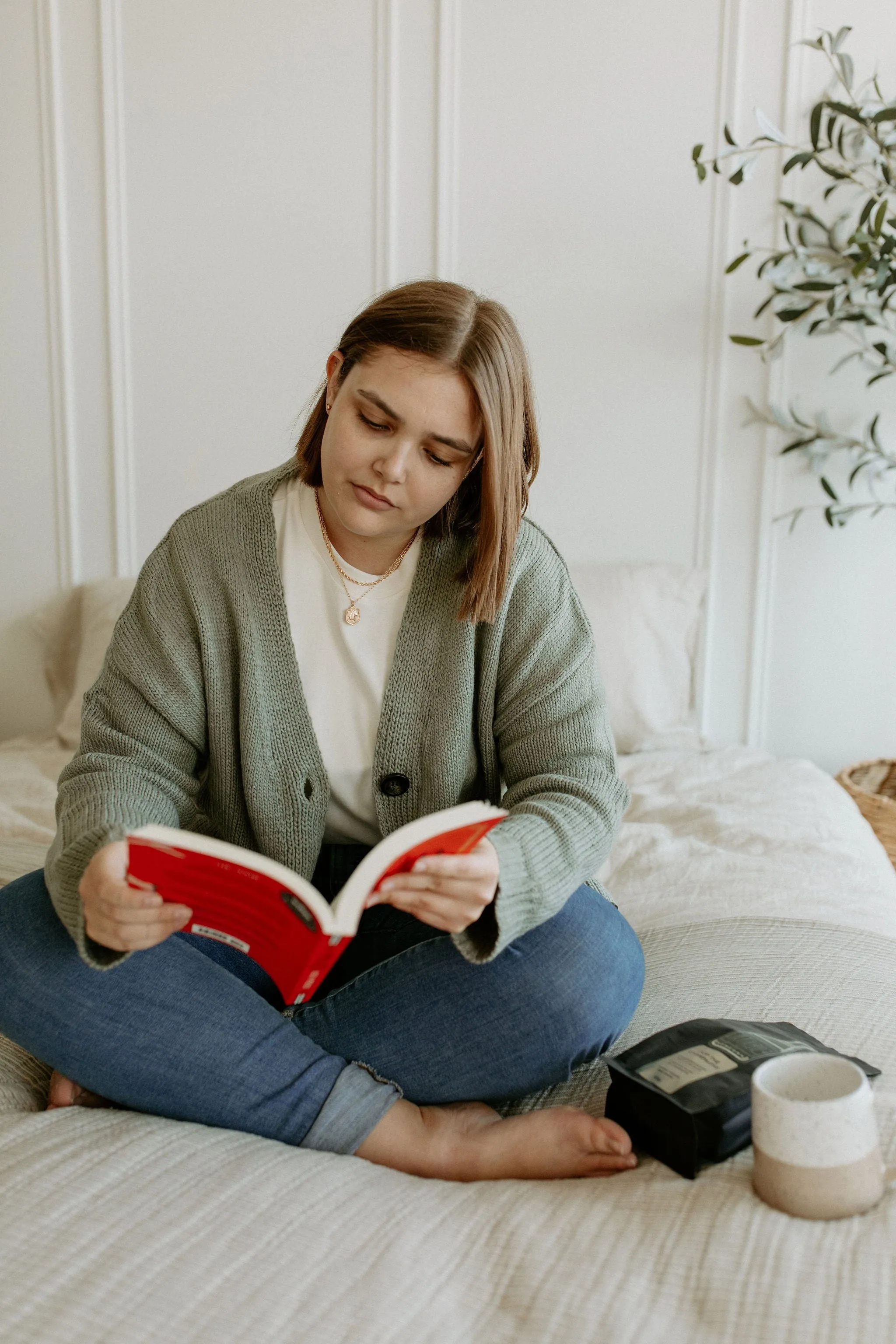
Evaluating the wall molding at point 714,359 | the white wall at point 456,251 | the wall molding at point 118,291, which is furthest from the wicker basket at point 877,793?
the wall molding at point 118,291

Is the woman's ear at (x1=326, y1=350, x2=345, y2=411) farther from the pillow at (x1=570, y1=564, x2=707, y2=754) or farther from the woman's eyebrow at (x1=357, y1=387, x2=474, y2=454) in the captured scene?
the pillow at (x1=570, y1=564, x2=707, y2=754)

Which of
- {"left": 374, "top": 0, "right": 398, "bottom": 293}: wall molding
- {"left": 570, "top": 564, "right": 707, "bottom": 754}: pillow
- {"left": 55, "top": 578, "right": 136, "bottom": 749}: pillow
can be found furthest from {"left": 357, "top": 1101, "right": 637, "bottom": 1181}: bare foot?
{"left": 374, "top": 0, "right": 398, "bottom": 293}: wall molding

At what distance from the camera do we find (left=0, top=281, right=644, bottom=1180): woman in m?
1.00

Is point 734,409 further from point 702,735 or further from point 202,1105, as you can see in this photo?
point 202,1105

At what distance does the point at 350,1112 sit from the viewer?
1.01 metres

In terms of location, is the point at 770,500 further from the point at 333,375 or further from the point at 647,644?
the point at 333,375

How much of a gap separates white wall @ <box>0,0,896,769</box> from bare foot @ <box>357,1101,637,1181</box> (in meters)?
1.59

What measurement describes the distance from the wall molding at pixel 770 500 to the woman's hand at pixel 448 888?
1603 millimetres

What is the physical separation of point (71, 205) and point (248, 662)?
1.75 metres

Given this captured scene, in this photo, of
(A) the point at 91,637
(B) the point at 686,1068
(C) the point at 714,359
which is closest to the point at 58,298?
(A) the point at 91,637

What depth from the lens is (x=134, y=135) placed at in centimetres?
246

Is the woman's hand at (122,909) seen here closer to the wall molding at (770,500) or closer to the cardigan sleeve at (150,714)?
the cardigan sleeve at (150,714)

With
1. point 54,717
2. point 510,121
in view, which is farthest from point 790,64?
point 54,717

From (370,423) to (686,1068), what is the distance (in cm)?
65
